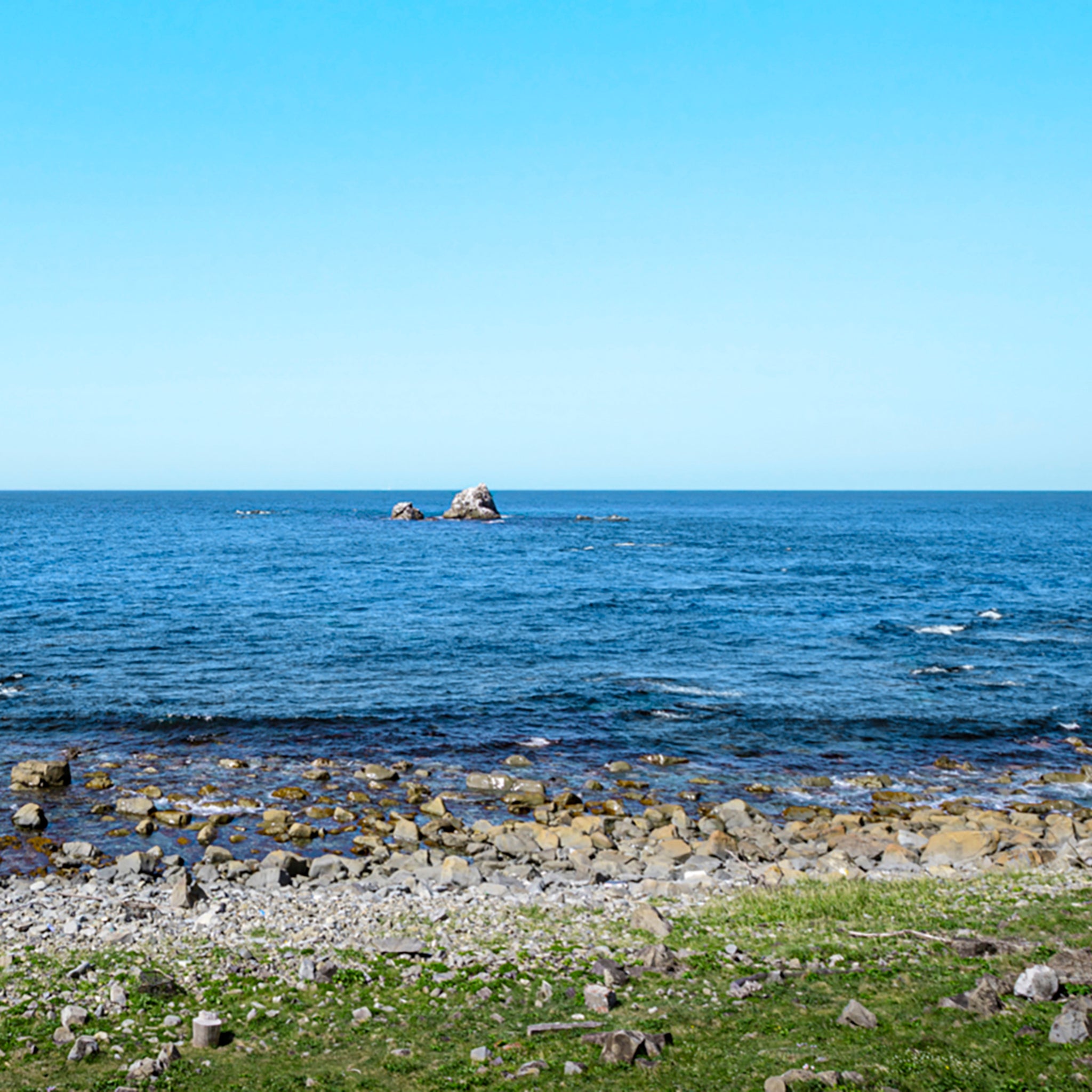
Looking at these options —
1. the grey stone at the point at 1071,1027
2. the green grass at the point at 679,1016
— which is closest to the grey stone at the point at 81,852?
the green grass at the point at 679,1016

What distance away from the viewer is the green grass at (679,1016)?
12.3 m

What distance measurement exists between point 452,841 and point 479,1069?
44.7 ft

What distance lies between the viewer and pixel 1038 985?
530 inches

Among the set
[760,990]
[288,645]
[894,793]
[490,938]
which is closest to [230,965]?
[490,938]

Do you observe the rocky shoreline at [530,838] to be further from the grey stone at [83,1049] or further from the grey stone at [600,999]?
the grey stone at [83,1049]

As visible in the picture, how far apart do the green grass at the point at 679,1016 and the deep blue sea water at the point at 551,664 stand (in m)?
14.7

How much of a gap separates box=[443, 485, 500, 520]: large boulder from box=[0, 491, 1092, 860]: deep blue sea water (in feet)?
284

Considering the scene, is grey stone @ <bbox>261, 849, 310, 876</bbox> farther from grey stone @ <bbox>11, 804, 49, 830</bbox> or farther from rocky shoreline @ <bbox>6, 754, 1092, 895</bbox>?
grey stone @ <bbox>11, 804, 49, 830</bbox>

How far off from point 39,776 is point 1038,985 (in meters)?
29.8

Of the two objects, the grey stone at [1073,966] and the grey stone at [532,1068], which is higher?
the grey stone at [1073,966]

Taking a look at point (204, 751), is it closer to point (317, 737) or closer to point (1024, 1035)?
point (317, 737)

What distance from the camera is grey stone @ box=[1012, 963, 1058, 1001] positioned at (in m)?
13.4

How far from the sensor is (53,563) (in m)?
99.0

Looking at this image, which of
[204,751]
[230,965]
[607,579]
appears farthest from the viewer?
[607,579]
